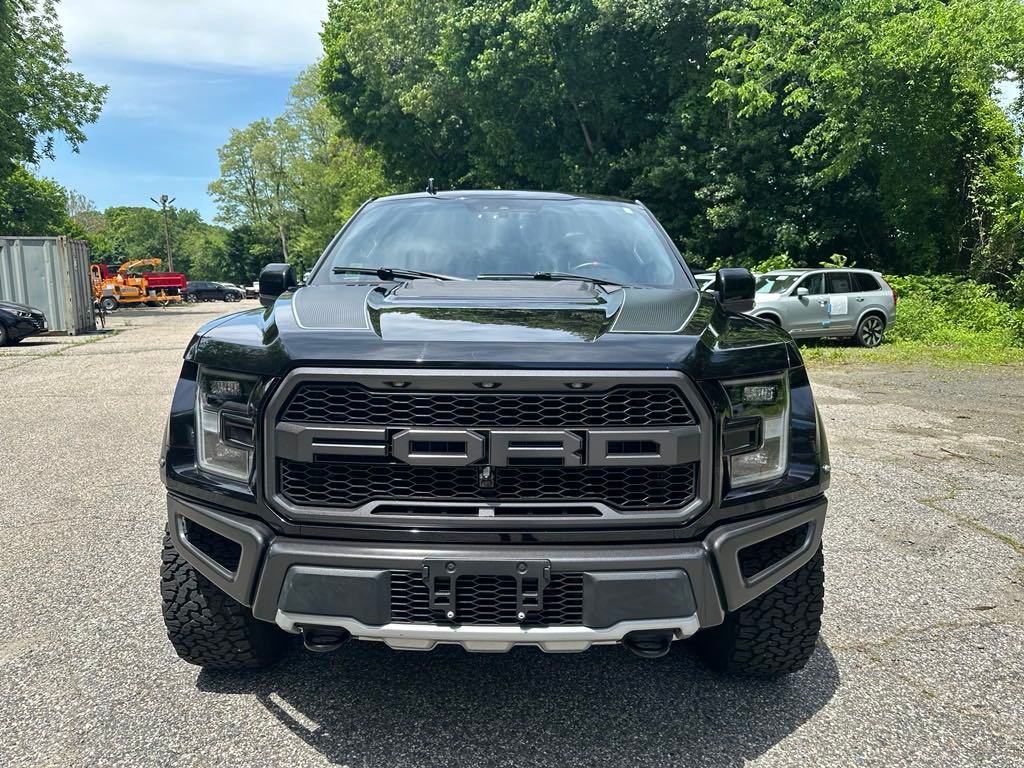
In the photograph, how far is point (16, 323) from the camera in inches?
690

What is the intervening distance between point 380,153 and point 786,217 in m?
19.4

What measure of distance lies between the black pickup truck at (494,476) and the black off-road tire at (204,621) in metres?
0.24

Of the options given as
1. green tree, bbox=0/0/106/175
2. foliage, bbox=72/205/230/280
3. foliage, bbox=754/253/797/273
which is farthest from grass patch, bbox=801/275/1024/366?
foliage, bbox=72/205/230/280

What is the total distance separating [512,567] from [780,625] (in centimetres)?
107

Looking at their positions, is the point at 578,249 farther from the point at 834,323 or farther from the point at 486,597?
the point at 834,323

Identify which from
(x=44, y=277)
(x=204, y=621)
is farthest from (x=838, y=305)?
(x=44, y=277)

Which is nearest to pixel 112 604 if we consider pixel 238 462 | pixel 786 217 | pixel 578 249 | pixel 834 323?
pixel 238 462

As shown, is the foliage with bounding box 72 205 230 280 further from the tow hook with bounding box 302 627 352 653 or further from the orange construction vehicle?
the tow hook with bounding box 302 627 352 653

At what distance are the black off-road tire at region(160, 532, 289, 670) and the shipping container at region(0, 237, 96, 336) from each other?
21.1m

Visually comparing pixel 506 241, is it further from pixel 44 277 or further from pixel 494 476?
pixel 44 277

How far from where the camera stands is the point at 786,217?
20.8m

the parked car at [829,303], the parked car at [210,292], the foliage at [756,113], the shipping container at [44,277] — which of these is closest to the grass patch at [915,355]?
the parked car at [829,303]

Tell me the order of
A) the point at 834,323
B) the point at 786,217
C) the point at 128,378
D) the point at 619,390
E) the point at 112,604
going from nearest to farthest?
the point at 619,390, the point at 112,604, the point at 128,378, the point at 834,323, the point at 786,217

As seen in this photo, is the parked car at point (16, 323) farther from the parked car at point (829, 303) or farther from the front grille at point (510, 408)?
the front grille at point (510, 408)
